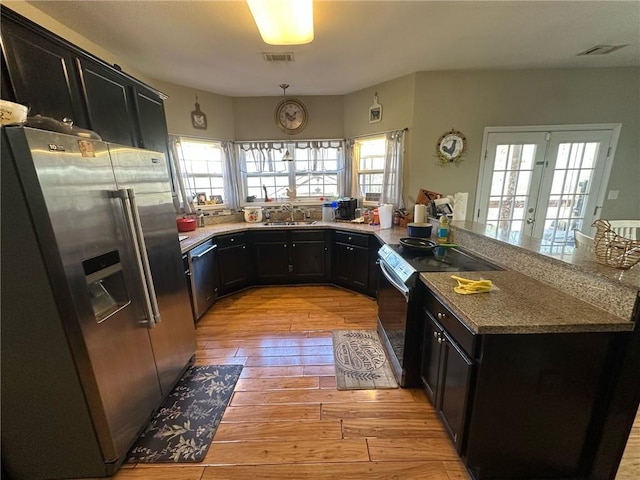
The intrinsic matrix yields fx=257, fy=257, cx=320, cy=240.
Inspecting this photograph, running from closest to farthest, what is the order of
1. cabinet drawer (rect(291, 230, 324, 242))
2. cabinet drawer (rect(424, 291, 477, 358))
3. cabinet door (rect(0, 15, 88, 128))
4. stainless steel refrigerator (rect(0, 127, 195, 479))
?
stainless steel refrigerator (rect(0, 127, 195, 479))
cabinet drawer (rect(424, 291, 477, 358))
cabinet door (rect(0, 15, 88, 128))
cabinet drawer (rect(291, 230, 324, 242))

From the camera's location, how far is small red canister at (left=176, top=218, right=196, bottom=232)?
323cm

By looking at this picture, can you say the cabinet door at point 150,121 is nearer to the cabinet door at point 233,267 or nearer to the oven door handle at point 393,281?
the cabinet door at point 233,267

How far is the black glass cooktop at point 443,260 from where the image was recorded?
1.83 metres

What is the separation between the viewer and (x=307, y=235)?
3.59 m

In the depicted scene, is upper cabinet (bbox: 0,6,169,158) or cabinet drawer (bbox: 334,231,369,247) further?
cabinet drawer (bbox: 334,231,369,247)

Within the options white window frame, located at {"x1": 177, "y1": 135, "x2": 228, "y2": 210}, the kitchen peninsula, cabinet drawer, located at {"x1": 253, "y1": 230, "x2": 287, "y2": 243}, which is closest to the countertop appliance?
the kitchen peninsula

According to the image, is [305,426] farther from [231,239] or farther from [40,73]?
[40,73]

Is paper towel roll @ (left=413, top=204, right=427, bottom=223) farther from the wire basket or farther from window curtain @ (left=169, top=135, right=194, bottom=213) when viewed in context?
window curtain @ (left=169, top=135, right=194, bottom=213)

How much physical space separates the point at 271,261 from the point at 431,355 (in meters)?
2.50

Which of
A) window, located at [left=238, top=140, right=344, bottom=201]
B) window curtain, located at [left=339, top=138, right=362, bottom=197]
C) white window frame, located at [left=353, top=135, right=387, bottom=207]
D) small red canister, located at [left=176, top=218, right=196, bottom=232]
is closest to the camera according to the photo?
small red canister, located at [left=176, top=218, right=196, bottom=232]

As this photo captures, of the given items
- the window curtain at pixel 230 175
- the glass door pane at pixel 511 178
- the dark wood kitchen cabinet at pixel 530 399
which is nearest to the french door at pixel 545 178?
the glass door pane at pixel 511 178

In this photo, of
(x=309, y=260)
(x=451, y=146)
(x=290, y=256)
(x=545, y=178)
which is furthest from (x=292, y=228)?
(x=545, y=178)

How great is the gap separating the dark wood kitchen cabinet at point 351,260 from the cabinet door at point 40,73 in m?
2.74

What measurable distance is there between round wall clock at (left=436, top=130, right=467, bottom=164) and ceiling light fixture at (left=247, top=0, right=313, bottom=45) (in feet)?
7.24
